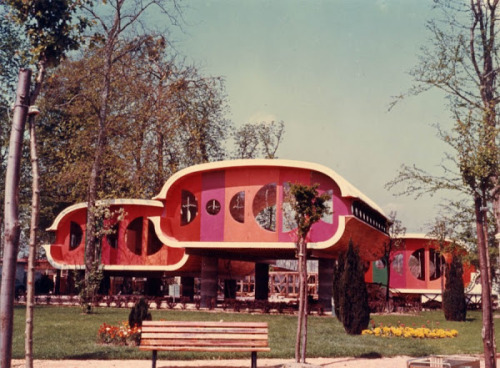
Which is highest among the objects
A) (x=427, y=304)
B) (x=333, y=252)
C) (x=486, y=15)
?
(x=486, y=15)

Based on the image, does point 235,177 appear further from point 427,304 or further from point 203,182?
point 427,304

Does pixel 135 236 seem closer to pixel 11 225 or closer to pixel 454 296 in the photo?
pixel 454 296

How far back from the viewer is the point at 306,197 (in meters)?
13.4

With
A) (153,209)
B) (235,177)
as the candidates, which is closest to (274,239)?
(235,177)

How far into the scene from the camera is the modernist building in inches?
1147

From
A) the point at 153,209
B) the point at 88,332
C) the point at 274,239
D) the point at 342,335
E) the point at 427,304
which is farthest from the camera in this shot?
the point at 427,304

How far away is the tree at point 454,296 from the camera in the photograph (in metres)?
29.3

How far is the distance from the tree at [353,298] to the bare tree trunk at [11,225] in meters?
14.2

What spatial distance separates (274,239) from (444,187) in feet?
56.7

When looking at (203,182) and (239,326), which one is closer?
(239,326)

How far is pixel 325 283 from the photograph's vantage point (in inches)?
1251

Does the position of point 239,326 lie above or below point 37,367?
above

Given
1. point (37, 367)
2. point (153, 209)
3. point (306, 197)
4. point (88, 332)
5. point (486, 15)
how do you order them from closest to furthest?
point (37, 367) → point (306, 197) → point (88, 332) → point (486, 15) → point (153, 209)

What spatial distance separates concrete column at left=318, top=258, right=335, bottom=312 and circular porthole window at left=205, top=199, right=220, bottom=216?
5.87 m
